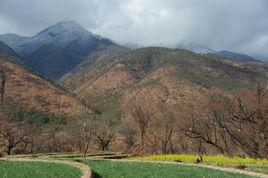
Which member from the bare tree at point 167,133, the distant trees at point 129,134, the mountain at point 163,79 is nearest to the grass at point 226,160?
the bare tree at point 167,133

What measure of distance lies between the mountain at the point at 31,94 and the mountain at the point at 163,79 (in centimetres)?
1277

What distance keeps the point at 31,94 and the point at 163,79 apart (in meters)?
43.5

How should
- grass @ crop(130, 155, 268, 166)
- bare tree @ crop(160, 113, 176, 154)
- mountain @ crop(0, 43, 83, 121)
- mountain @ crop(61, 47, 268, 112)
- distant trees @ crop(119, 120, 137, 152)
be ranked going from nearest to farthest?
1. grass @ crop(130, 155, 268, 166)
2. bare tree @ crop(160, 113, 176, 154)
3. distant trees @ crop(119, 120, 137, 152)
4. mountain @ crop(0, 43, 83, 121)
5. mountain @ crop(61, 47, 268, 112)

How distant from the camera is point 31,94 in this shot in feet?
414

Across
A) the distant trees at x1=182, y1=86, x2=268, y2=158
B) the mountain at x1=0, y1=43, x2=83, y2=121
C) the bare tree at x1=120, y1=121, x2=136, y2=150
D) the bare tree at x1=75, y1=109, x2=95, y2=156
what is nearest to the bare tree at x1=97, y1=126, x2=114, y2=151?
the bare tree at x1=75, y1=109, x2=95, y2=156

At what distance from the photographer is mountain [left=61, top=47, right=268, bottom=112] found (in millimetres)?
133375

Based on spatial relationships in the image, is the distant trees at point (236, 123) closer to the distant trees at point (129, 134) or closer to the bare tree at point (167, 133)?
the bare tree at point (167, 133)

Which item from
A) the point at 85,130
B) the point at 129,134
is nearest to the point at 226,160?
the point at 85,130

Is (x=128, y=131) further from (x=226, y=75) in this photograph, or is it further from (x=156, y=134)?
(x=226, y=75)

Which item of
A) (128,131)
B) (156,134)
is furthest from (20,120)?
(156,134)

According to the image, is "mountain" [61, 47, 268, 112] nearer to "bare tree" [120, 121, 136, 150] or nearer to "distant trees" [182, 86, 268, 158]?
"bare tree" [120, 121, 136, 150]

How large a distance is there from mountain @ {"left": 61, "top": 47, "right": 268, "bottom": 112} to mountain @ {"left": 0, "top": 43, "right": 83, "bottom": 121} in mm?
12771

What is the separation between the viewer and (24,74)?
13962 centimetres

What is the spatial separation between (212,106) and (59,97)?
269 ft
